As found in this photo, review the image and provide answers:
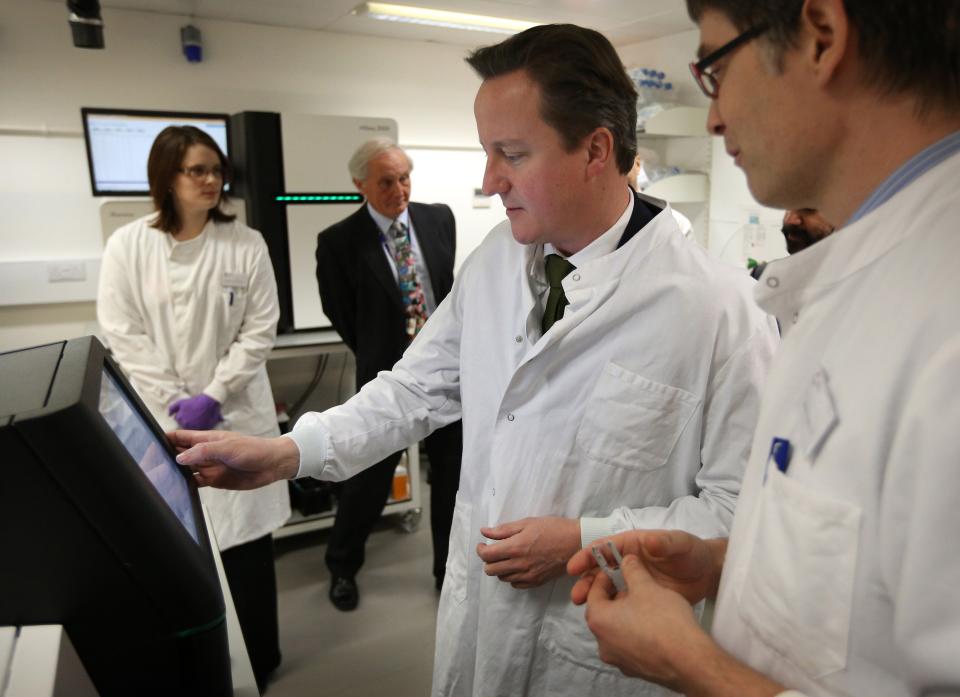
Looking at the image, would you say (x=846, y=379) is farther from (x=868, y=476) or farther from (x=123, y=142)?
(x=123, y=142)

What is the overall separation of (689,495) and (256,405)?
1.53 meters

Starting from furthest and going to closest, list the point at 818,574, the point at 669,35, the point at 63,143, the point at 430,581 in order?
the point at 669,35 → the point at 63,143 → the point at 430,581 → the point at 818,574

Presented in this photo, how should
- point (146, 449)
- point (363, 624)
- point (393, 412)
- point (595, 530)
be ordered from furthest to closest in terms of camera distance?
point (363, 624) < point (393, 412) < point (595, 530) < point (146, 449)

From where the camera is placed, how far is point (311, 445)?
1105 mm

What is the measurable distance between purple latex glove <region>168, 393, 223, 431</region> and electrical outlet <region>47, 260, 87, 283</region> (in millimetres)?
1408

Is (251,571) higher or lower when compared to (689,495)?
lower

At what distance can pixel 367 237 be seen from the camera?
2.48 meters

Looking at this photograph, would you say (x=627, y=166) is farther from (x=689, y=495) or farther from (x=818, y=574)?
(x=818, y=574)

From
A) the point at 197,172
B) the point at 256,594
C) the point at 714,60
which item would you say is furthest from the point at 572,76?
the point at 256,594

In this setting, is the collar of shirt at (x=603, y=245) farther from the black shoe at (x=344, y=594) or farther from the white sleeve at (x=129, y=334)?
the black shoe at (x=344, y=594)

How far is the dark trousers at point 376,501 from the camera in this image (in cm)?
250

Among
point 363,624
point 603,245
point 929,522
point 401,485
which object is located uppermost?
point 603,245

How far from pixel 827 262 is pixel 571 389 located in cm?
49

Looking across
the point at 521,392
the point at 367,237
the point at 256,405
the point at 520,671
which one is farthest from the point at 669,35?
the point at 520,671
